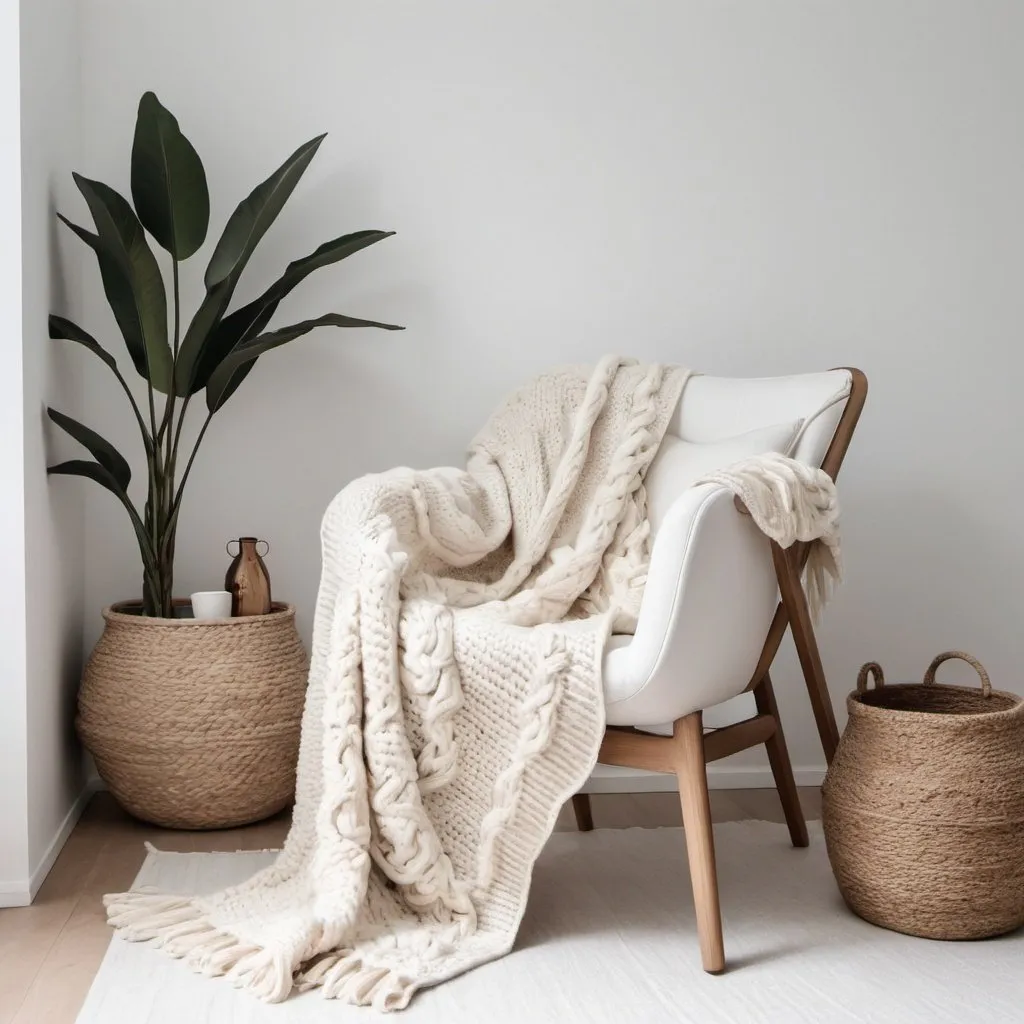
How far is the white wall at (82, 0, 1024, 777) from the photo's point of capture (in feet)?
8.04

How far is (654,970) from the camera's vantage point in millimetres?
1612

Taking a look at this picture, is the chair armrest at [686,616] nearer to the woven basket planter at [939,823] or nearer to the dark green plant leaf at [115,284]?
the woven basket planter at [939,823]

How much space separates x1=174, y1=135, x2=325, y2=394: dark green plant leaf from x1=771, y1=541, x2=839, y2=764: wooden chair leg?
3.75 feet

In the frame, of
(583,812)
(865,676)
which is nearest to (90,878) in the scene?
(583,812)

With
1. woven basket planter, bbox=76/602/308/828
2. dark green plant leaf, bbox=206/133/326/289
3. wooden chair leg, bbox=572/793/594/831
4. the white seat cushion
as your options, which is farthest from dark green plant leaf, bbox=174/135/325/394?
wooden chair leg, bbox=572/793/594/831

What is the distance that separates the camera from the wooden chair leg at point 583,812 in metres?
2.24

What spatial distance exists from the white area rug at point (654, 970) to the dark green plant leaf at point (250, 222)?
3.64 feet

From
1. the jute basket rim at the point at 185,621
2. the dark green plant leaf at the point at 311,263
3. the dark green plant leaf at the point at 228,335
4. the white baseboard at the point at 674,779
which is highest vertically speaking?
the dark green plant leaf at the point at 311,263

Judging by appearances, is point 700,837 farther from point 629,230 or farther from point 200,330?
point 629,230

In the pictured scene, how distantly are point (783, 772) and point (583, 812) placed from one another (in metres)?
0.41

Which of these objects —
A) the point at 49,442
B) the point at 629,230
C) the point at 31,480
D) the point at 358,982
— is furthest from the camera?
the point at 629,230

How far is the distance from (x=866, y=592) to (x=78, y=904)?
1844 millimetres

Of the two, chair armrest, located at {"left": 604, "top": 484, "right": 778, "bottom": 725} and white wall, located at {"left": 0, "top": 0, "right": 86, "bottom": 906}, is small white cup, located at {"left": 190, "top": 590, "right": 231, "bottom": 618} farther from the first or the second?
chair armrest, located at {"left": 604, "top": 484, "right": 778, "bottom": 725}

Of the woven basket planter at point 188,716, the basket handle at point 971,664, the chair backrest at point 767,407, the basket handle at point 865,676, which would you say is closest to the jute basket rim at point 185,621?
the woven basket planter at point 188,716
